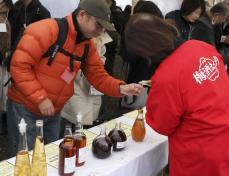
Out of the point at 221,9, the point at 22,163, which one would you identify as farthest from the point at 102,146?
the point at 221,9

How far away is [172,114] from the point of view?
1189mm

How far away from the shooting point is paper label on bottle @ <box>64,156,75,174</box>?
1.14 meters

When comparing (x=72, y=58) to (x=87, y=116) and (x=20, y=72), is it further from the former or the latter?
(x=87, y=116)

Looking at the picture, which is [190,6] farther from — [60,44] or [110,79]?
[60,44]

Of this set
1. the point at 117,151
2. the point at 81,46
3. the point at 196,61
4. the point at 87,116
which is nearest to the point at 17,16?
the point at 87,116

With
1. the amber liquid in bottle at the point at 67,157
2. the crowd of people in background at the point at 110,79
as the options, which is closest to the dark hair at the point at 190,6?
the crowd of people in background at the point at 110,79

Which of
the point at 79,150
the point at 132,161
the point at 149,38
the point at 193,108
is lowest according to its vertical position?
the point at 132,161

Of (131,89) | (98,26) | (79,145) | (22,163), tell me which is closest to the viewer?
(22,163)

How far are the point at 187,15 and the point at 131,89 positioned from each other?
155cm

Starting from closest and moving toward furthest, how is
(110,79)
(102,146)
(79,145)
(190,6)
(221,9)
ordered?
(79,145) → (102,146) → (110,79) → (190,6) → (221,9)

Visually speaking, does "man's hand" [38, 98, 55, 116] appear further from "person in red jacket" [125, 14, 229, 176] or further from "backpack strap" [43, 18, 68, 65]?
"person in red jacket" [125, 14, 229, 176]

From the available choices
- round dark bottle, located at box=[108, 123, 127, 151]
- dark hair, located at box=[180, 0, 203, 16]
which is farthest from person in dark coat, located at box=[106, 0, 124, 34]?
round dark bottle, located at box=[108, 123, 127, 151]

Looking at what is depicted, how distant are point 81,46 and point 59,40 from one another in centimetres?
13

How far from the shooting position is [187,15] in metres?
2.95
